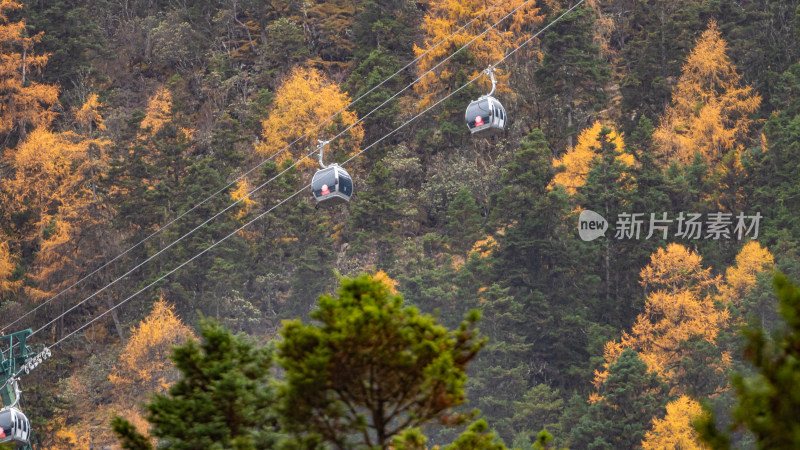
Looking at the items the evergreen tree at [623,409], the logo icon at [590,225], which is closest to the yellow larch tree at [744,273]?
the logo icon at [590,225]

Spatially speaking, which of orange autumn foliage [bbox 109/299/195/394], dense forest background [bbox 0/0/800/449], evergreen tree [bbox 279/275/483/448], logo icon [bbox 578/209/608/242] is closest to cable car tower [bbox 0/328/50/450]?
dense forest background [bbox 0/0/800/449]

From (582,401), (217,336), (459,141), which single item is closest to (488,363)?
(582,401)

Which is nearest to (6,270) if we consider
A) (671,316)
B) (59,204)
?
(59,204)

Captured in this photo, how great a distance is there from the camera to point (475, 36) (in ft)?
170

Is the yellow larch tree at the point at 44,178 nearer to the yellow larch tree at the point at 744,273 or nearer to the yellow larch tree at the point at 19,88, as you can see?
the yellow larch tree at the point at 19,88

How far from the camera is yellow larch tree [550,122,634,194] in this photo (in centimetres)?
4516

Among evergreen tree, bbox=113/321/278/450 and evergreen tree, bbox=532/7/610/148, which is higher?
evergreen tree, bbox=532/7/610/148

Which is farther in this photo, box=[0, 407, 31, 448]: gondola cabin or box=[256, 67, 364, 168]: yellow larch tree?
box=[256, 67, 364, 168]: yellow larch tree

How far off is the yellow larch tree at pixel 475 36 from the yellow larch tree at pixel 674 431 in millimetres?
21465

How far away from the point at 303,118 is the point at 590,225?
Answer: 1657cm

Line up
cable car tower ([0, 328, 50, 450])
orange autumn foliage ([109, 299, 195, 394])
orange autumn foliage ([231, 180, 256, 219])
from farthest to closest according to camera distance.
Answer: orange autumn foliage ([231, 180, 256, 219]) → orange autumn foliage ([109, 299, 195, 394]) → cable car tower ([0, 328, 50, 450])

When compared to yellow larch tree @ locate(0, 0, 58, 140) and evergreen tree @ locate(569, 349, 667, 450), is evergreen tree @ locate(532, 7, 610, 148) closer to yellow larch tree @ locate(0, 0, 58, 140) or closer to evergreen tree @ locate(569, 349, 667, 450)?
evergreen tree @ locate(569, 349, 667, 450)

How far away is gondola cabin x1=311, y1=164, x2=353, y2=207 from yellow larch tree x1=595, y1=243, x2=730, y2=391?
45.8 feet

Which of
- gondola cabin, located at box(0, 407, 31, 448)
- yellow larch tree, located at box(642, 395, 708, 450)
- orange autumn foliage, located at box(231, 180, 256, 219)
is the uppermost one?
orange autumn foliage, located at box(231, 180, 256, 219)
